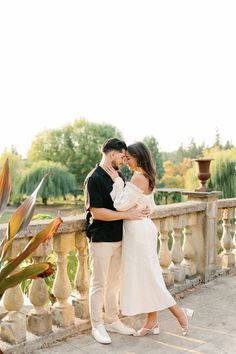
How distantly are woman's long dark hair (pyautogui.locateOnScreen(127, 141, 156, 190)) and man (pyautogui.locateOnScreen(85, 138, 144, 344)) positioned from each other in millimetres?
84

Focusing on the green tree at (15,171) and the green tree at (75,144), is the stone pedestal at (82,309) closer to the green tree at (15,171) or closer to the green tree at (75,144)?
the green tree at (15,171)

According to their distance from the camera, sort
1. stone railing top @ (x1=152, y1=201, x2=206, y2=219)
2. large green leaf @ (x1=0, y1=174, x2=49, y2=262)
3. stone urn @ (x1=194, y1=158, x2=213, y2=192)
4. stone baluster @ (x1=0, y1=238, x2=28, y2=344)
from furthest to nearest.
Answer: stone urn @ (x1=194, y1=158, x2=213, y2=192), stone railing top @ (x1=152, y1=201, x2=206, y2=219), stone baluster @ (x1=0, y1=238, x2=28, y2=344), large green leaf @ (x1=0, y1=174, x2=49, y2=262)

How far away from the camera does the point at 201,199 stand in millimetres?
5309

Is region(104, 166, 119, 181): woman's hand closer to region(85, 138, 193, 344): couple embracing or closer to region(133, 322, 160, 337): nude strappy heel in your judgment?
region(85, 138, 193, 344): couple embracing

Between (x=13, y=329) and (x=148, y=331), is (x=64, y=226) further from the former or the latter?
(x=148, y=331)

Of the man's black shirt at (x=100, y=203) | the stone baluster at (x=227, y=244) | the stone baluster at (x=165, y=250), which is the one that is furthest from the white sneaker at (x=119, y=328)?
the stone baluster at (x=227, y=244)

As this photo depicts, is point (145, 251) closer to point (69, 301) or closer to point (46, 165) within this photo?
point (69, 301)

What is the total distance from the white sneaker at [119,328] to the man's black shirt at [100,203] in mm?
720

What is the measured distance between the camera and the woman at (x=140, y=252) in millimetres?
3592

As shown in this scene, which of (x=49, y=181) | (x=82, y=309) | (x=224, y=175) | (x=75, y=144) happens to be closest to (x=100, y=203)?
(x=82, y=309)

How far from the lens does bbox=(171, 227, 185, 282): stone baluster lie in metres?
4.91

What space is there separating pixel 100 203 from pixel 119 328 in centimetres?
108

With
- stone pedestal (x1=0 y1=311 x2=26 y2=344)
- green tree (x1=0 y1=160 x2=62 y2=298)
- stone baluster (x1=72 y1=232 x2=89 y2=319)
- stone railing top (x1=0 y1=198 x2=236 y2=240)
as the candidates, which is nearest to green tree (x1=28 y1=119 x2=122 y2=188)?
stone railing top (x1=0 y1=198 x2=236 y2=240)

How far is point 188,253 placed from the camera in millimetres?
5219
